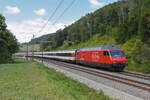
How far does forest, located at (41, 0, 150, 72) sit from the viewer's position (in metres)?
28.3

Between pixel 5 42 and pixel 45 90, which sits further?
pixel 5 42

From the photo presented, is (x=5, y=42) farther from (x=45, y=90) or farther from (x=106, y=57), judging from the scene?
(x=45, y=90)

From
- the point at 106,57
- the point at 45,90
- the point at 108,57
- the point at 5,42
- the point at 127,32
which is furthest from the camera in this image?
the point at 127,32

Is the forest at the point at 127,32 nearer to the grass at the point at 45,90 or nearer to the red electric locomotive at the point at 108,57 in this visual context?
the red electric locomotive at the point at 108,57

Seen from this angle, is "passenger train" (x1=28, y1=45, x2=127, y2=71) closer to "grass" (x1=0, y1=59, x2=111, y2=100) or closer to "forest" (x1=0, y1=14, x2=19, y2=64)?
"grass" (x1=0, y1=59, x2=111, y2=100)

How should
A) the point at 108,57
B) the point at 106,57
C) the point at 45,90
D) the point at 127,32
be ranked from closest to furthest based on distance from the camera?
1. the point at 45,90
2. the point at 108,57
3. the point at 106,57
4. the point at 127,32

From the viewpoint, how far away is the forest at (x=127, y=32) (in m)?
28.3

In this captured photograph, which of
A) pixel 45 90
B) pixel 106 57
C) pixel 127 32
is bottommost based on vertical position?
pixel 45 90

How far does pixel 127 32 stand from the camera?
57.7 metres

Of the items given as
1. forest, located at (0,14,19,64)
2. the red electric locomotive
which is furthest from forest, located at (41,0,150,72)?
forest, located at (0,14,19,64)

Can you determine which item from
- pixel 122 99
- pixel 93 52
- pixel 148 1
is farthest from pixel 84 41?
pixel 122 99

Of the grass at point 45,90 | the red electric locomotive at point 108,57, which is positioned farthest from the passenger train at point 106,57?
the grass at point 45,90

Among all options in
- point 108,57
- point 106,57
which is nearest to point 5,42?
point 106,57

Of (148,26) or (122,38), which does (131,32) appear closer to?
(122,38)
